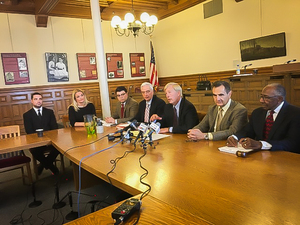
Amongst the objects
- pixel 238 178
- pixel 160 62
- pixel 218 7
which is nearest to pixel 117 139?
pixel 238 178

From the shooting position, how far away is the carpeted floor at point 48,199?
2.51 meters

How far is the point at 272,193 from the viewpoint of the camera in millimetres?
1143

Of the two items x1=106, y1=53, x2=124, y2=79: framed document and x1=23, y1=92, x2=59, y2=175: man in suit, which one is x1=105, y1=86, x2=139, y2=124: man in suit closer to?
x1=23, y1=92, x2=59, y2=175: man in suit

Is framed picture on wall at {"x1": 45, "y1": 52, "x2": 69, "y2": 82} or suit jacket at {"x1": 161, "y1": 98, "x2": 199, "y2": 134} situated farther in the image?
framed picture on wall at {"x1": 45, "y1": 52, "x2": 69, "y2": 82}

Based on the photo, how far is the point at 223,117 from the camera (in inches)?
94.3

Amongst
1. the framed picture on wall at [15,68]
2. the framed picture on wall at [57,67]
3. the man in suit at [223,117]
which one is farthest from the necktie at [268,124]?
the framed picture on wall at [15,68]

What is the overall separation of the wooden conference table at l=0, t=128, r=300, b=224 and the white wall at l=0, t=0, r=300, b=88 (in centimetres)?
524

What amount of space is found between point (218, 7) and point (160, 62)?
3.01 m

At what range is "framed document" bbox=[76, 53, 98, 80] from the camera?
796cm

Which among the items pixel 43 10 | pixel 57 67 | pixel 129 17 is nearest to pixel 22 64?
pixel 57 67

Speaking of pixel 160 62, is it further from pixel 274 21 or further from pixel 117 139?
pixel 117 139

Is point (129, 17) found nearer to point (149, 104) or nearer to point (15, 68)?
point (149, 104)

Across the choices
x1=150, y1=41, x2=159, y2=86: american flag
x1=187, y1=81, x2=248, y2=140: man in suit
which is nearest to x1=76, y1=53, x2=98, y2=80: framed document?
x1=150, y1=41, x2=159, y2=86: american flag

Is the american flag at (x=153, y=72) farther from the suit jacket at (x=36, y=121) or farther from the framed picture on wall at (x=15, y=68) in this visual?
the suit jacket at (x=36, y=121)
